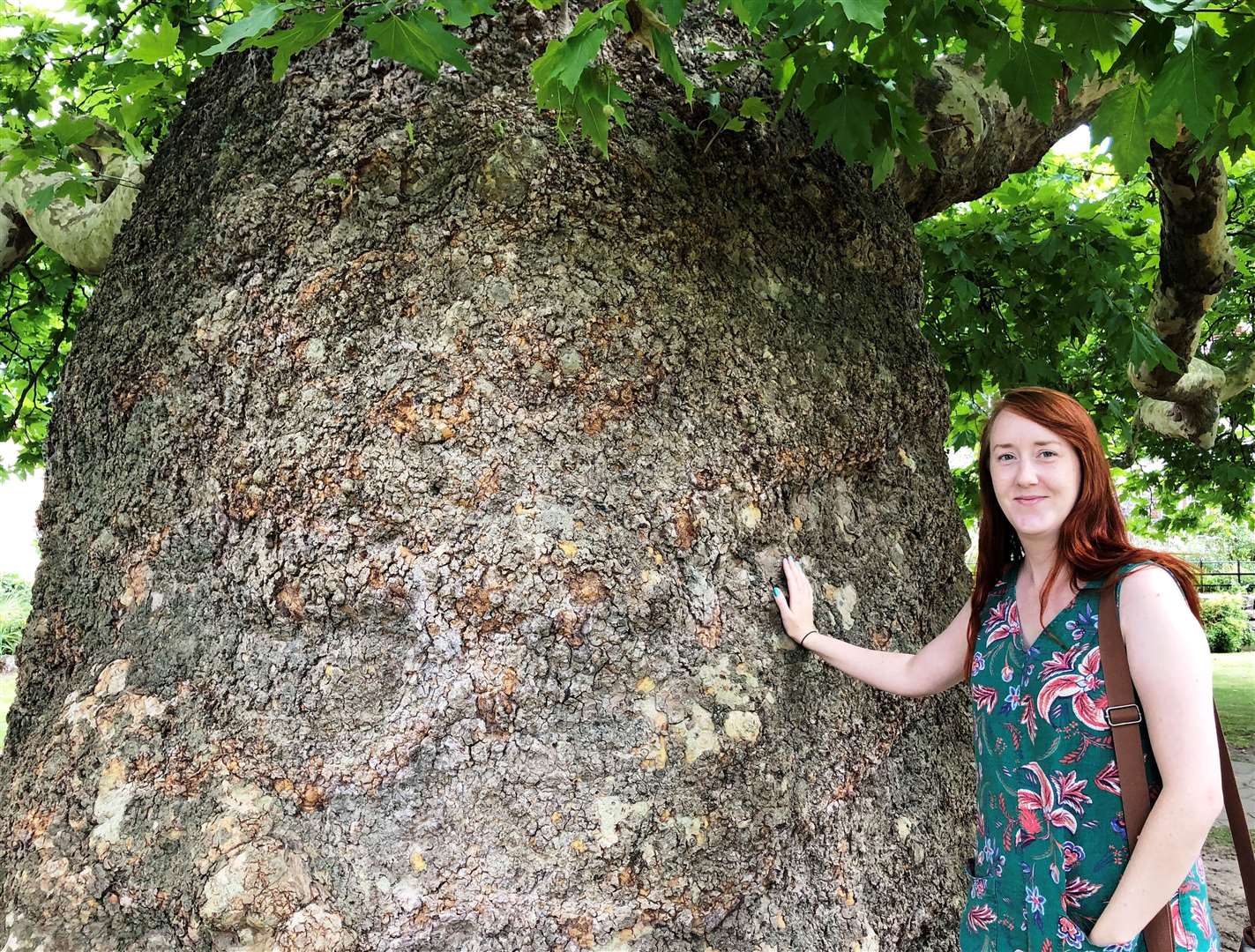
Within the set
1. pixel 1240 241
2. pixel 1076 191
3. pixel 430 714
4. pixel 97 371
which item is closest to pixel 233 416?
pixel 97 371

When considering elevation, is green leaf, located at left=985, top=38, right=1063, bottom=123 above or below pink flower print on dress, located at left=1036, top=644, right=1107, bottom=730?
above

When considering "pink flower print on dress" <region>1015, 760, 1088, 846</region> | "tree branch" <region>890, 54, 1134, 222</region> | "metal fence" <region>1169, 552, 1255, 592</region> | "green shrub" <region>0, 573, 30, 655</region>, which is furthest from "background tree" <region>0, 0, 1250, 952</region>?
"metal fence" <region>1169, 552, 1255, 592</region>

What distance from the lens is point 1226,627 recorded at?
64.0ft

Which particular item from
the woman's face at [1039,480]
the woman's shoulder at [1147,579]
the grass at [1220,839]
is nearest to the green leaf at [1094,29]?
the woman's face at [1039,480]

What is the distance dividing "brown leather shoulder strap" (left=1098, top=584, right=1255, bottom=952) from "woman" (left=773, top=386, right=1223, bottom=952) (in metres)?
0.02

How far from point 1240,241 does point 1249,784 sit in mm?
4044

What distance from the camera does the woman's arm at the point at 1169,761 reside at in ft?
4.78

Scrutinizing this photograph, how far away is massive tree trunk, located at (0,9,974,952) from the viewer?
1.78 metres

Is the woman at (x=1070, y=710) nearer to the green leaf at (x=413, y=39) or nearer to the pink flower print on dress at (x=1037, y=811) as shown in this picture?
the pink flower print on dress at (x=1037, y=811)

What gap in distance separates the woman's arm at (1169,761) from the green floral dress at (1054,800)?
6cm

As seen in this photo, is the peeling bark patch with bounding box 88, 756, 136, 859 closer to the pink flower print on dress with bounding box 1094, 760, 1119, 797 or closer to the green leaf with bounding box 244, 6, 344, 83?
the green leaf with bounding box 244, 6, 344, 83

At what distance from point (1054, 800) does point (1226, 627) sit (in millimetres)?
21741

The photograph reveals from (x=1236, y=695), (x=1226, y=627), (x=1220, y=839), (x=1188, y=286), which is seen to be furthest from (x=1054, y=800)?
(x=1226, y=627)

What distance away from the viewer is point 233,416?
202 centimetres
